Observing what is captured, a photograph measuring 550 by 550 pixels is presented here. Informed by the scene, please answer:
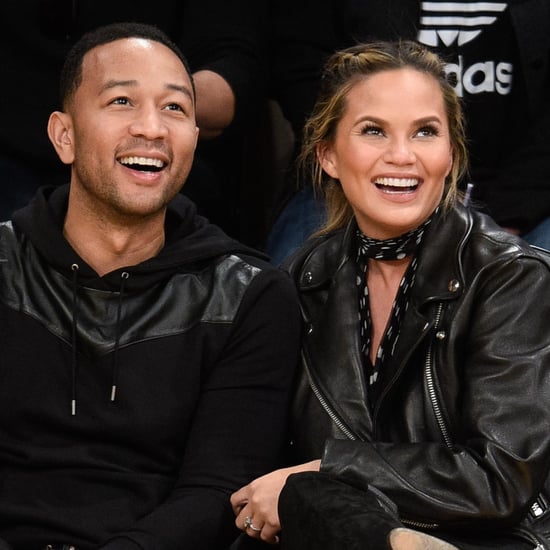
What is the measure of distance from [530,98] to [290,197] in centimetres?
63

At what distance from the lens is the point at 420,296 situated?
91.1 inches

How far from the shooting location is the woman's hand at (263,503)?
7.11 feet

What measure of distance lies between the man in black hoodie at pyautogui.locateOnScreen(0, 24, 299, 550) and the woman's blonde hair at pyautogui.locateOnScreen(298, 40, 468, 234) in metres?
0.26

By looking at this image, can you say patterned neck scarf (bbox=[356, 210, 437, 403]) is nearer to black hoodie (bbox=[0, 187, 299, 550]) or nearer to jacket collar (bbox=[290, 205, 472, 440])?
jacket collar (bbox=[290, 205, 472, 440])

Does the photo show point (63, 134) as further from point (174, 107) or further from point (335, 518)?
point (335, 518)

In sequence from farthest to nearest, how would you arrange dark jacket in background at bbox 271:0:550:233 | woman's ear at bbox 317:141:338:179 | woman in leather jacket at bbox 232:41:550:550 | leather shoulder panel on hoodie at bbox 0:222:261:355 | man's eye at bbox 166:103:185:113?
dark jacket in background at bbox 271:0:550:233, woman's ear at bbox 317:141:338:179, man's eye at bbox 166:103:185:113, leather shoulder panel on hoodie at bbox 0:222:261:355, woman in leather jacket at bbox 232:41:550:550

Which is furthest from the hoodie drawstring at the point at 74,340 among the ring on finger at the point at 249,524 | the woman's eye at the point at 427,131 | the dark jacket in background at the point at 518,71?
the dark jacket in background at the point at 518,71

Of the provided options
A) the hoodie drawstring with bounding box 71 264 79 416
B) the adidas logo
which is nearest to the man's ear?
the hoodie drawstring with bounding box 71 264 79 416

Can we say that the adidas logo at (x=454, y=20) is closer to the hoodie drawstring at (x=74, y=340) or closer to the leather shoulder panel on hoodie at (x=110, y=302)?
the leather shoulder panel on hoodie at (x=110, y=302)

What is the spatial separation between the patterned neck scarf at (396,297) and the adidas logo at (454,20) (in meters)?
0.92

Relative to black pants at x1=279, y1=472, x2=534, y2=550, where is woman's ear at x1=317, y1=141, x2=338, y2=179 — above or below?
above

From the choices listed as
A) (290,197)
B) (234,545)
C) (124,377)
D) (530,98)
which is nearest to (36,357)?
(124,377)

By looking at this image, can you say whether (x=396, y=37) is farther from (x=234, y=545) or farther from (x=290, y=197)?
(x=234, y=545)

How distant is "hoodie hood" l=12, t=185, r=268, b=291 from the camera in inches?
93.5
